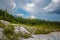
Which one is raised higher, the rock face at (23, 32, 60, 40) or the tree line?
the tree line

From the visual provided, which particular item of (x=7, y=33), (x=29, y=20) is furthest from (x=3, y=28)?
(x=29, y=20)

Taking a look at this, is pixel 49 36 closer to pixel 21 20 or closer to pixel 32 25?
pixel 32 25

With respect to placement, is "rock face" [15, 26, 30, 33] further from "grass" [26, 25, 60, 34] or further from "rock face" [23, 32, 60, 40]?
"rock face" [23, 32, 60, 40]

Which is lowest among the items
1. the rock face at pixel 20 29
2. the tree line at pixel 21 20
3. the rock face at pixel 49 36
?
the rock face at pixel 49 36

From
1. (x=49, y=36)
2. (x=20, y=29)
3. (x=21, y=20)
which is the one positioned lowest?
(x=49, y=36)

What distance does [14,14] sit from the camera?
92.0 inches

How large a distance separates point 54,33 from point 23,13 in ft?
2.00

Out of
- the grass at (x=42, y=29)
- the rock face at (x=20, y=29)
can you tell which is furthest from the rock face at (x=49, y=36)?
the rock face at (x=20, y=29)

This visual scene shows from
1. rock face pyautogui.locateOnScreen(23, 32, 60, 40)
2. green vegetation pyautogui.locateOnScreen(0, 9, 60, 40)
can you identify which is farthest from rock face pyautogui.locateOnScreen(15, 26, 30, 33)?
rock face pyautogui.locateOnScreen(23, 32, 60, 40)

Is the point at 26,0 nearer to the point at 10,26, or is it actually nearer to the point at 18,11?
the point at 18,11

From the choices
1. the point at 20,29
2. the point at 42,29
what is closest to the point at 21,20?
the point at 20,29

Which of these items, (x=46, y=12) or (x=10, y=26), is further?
(x=46, y=12)

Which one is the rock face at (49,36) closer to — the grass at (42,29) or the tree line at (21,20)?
the grass at (42,29)

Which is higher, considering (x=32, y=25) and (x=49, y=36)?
(x=32, y=25)
